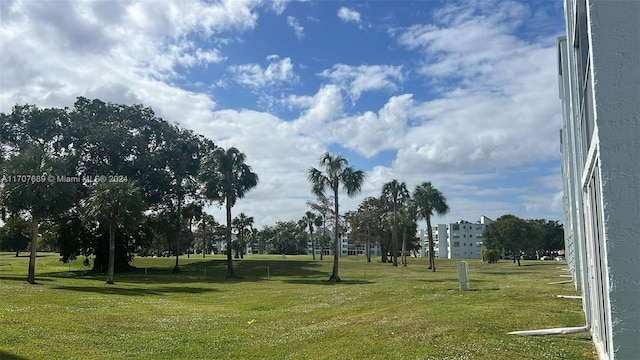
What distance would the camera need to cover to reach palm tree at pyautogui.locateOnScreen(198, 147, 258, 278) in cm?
4903

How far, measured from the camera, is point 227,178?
49562 millimetres

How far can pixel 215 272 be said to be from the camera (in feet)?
181

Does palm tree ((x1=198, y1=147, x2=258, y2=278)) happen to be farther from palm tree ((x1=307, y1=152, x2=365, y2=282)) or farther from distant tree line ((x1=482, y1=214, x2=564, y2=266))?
distant tree line ((x1=482, y1=214, x2=564, y2=266))

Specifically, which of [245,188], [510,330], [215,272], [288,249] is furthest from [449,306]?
[288,249]

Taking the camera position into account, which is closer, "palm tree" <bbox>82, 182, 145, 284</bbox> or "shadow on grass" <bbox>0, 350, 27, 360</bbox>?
"shadow on grass" <bbox>0, 350, 27, 360</bbox>

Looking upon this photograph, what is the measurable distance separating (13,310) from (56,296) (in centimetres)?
794

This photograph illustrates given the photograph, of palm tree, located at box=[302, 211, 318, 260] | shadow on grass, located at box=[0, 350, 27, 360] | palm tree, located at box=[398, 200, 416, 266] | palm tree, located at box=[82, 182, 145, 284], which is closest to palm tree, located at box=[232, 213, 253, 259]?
palm tree, located at box=[302, 211, 318, 260]

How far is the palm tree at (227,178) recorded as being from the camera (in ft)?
161

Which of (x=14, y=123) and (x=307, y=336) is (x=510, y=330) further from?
(x=14, y=123)

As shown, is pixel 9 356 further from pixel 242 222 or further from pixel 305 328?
pixel 242 222

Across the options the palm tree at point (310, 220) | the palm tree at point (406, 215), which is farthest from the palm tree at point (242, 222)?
the palm tree at point (406, 215)

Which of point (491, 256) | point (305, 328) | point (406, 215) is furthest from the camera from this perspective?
point (491, 256)

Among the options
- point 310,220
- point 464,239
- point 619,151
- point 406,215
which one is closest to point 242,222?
point 310,220

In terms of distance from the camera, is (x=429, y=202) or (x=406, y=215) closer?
(x=429, y=202)
